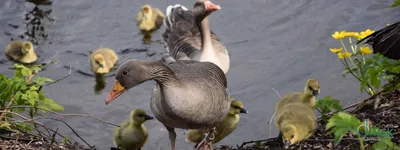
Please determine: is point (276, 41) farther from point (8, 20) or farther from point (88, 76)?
point (8, 20)

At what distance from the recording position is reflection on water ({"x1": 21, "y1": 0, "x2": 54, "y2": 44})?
387 inches

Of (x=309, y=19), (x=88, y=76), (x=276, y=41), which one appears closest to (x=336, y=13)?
(x=309, y=19)

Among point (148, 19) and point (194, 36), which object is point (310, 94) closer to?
point (194, 36)

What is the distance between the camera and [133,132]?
6.25 meters

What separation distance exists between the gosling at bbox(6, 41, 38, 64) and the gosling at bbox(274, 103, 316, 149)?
13.6 feet

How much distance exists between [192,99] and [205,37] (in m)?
3.44

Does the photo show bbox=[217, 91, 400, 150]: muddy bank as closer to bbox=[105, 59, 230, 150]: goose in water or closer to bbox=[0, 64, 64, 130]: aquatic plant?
bbox=[105, 59, 230, 150]: goose in water

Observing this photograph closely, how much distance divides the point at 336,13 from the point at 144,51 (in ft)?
8.73

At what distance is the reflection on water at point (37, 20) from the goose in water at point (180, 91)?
176 inches

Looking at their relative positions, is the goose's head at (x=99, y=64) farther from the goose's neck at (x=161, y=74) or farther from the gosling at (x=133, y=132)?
the goose's neck at (x=161, y=74)

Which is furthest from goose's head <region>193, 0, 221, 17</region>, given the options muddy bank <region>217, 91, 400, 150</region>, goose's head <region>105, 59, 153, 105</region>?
goose's head <region>105, 59, 153, 105</region>

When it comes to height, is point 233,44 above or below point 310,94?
below

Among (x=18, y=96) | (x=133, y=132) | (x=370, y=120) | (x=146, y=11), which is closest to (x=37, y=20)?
(x=146, y=11)

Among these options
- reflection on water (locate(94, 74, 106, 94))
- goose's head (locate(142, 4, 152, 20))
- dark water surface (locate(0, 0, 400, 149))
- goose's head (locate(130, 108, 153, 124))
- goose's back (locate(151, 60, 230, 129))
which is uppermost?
goose's back (locate(151, 60, 230, 129))
